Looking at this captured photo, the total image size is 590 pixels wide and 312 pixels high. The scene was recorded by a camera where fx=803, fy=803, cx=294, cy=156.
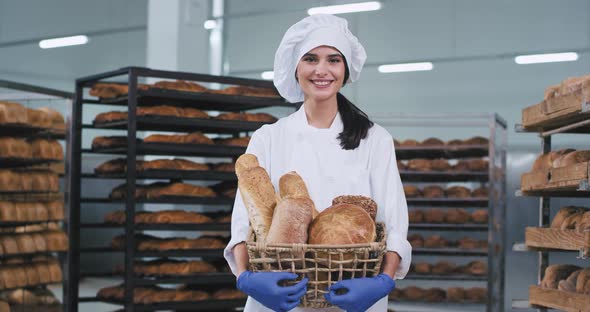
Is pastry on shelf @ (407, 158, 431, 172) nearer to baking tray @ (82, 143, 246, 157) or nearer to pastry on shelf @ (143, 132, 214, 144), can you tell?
baking tray @ (82, 143, 246, 157)

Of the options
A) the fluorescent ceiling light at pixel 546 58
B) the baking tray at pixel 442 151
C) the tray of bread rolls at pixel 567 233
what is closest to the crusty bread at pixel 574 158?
the tray of bread rolls at pixel 567 233

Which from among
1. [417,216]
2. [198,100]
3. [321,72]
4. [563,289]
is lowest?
[563,289]

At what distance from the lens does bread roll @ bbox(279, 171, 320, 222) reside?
64.1 inches

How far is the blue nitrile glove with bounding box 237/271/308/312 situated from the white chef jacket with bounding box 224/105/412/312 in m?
0.18

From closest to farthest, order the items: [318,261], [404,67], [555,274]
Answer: [318,261], [555,274], [404,67]

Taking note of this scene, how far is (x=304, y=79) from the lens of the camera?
1.76 meters

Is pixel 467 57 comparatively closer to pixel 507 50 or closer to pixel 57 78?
pixel 507 50

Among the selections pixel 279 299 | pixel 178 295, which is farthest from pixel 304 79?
pixel 178 295

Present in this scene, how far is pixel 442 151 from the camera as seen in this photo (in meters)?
6.69

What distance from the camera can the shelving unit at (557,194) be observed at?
9.68ft

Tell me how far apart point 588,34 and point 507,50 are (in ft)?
2.42

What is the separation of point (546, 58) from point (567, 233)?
15.3ft

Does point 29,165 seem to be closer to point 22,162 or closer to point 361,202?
point 22,162

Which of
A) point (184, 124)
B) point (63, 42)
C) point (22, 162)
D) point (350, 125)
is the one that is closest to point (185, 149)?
point (184, 124)
